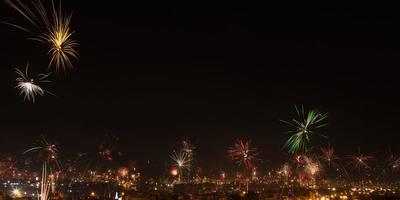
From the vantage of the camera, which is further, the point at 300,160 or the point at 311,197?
the point at 311,197

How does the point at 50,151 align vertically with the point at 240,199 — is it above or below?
above

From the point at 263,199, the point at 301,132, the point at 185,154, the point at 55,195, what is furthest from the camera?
the point at 185,154

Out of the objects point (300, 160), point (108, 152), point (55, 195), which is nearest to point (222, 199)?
point (300, 160)

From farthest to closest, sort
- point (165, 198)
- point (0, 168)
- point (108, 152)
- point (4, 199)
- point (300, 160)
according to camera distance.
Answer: point (108, 152) → point (0, 168) → point (165, 198) → point (300, 160) → point (4, 199)

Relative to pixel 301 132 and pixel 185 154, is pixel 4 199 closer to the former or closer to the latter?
pixel 185 154

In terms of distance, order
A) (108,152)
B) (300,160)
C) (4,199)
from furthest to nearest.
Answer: (108,152)
(300,160)
(4,199)

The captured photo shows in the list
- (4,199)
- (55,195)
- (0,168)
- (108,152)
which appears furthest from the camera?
(108,152)

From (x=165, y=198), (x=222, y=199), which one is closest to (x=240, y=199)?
(x=222, y=199)

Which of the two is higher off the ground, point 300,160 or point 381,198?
point 300,160

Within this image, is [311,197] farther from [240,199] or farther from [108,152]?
[108,152]
